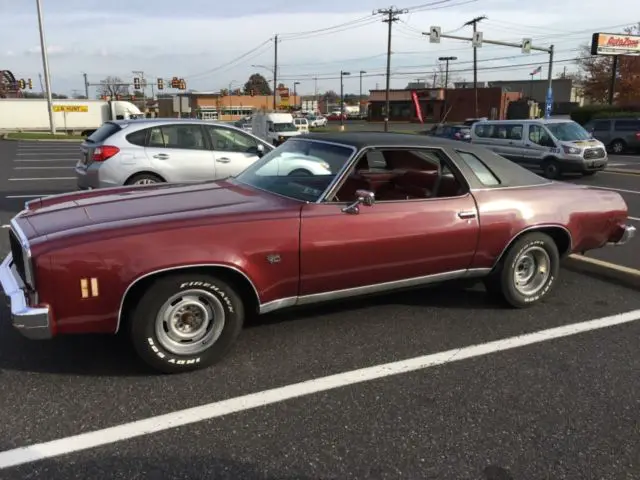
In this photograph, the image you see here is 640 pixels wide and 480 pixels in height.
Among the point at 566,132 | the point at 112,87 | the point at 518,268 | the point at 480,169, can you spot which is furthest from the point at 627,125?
the point at 112,87

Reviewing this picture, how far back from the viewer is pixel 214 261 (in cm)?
330

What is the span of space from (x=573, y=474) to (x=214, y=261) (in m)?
2.17

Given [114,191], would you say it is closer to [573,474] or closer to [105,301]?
[105,301]

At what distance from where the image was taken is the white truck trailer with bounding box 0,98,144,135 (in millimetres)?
49781

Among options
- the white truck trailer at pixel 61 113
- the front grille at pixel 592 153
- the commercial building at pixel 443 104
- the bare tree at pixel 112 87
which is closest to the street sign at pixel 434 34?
the front grille at pixel 592 153

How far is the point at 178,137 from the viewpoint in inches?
336

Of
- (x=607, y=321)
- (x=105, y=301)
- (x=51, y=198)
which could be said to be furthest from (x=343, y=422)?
(x=51, y=198)

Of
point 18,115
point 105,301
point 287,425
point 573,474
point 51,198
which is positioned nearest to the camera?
point 573,474

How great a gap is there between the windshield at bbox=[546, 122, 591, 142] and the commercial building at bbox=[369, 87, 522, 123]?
46.7 meters

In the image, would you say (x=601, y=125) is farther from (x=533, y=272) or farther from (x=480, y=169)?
(x=480, y=169)

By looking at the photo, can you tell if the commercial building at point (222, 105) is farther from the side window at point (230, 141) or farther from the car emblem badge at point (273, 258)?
the car emblem badge at point (273, 258)

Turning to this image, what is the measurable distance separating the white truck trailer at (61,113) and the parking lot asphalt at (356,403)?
49.0m

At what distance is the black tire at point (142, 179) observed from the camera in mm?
8102

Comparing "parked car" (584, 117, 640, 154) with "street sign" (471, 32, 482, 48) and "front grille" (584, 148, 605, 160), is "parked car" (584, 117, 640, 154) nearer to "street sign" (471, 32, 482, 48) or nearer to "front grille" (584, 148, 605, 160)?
→ "street sign" (471, 32, 482, 48)
